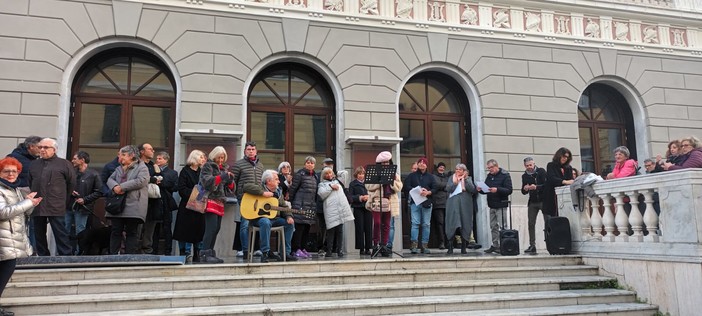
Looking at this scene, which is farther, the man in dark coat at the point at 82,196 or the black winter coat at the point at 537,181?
the black winter coat at the point at 537,181

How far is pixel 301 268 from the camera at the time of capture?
22.8 ft

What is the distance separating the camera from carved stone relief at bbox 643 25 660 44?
1318 cm

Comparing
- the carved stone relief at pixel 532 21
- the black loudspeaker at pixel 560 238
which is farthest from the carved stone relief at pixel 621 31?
the black loudspeaker at pixel 560 238

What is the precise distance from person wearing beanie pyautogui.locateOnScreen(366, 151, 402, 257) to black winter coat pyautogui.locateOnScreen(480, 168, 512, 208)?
189 cm

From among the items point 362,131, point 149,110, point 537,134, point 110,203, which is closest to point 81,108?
point 149,110

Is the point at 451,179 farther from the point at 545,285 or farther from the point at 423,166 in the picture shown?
the point at 545,285

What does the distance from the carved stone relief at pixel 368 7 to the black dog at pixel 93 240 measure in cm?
679

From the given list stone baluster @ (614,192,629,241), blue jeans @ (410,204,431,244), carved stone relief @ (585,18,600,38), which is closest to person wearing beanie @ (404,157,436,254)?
blue jeans @ (410,204,431,244)

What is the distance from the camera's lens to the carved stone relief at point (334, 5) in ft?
37.1

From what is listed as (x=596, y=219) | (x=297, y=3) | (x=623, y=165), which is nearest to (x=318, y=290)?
(x=596, y=219)

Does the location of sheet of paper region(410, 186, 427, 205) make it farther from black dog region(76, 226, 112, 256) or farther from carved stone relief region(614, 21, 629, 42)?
carved stone relief region(614, 21, 629, 42)

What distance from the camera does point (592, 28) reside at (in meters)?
12.9

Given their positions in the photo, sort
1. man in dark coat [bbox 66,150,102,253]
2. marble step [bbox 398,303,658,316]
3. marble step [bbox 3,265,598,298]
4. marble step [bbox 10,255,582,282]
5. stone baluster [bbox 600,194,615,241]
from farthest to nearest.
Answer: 1. man in dark coat [bbox 66,150,102,253]
2. stone baluster [bbox 600,194,615,241]
3. marble step [bbox 10,255,582,282]
4. marble step [bbox 398,303,658,316]
5. marble step [bbox 3,265,598,298]

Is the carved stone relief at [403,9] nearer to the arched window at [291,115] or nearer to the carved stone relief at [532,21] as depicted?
the arched window at [291,115]
